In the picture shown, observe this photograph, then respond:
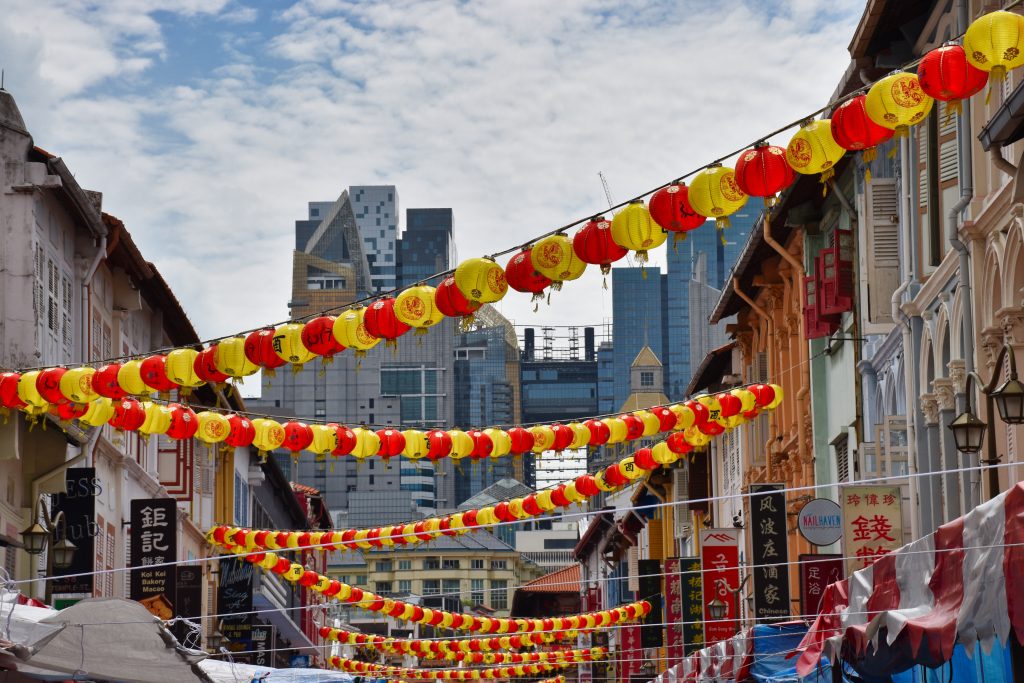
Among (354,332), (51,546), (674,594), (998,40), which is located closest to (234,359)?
(354,332)

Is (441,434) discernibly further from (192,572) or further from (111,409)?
(192,572)

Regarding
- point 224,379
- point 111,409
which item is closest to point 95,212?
point 111,409

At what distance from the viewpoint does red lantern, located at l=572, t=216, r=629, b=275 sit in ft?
53.6

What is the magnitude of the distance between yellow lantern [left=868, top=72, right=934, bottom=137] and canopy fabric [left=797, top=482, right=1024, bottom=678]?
343 centimetres

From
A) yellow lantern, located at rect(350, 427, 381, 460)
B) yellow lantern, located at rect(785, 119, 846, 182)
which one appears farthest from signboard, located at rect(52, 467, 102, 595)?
yellow lantern, located at rect(785, 119, 846, 182)

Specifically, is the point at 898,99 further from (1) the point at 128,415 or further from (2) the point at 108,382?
(1) the point at 128,415

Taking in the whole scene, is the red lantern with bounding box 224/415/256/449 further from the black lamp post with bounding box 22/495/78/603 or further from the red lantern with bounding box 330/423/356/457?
the black lamp post with bounding box 22/495/78/603

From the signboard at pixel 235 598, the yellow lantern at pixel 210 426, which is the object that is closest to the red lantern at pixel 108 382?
the yellow lantern at pixel 210 426

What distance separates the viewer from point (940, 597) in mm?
12047

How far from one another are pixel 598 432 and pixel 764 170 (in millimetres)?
13348

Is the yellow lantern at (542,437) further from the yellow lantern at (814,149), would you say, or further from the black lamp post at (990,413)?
the yellow lantern at (814,149)

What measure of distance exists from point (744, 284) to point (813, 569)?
1289cm

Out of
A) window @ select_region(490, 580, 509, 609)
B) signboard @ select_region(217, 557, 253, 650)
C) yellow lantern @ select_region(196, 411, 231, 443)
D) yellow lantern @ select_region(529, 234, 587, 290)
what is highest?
yellow lantern @ select_region(529, 234, 587, 290)

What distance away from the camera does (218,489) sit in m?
50.7
